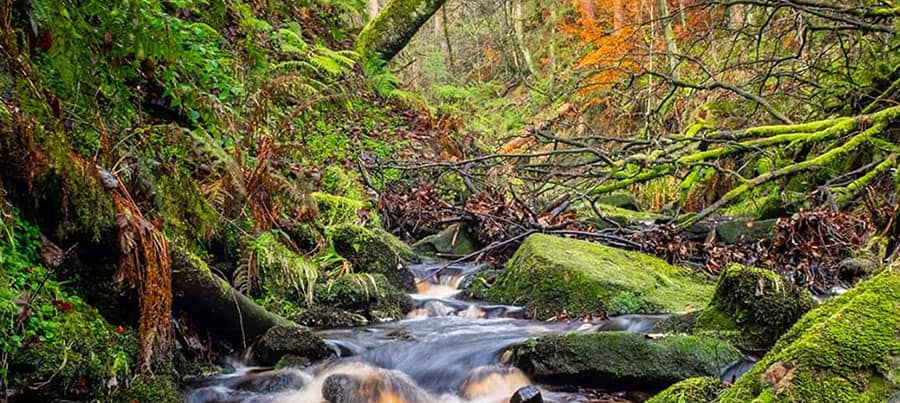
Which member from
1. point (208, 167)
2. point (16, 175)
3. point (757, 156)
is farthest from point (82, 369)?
point (757, 156)

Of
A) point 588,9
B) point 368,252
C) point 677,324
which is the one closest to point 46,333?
point 368,252

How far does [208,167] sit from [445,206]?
Answer: 3628 mm

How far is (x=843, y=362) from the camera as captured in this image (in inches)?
61.6

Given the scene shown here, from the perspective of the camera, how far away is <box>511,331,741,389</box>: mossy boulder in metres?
3.03

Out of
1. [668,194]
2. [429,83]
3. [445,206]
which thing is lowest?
[668,194]

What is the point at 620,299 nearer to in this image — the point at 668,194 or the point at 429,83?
the point at 668,194

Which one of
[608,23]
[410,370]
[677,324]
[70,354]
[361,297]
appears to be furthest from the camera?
[608,23]

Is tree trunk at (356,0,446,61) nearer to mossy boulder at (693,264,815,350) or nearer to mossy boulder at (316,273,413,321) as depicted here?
mossy boulder at (316,273,413,321)

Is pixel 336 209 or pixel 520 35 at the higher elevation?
pixel 520 35

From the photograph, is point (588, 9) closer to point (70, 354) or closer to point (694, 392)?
point (694, 392)

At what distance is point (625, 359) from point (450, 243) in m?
4.21

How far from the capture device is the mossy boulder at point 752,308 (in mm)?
3330

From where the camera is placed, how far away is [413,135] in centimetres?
1100

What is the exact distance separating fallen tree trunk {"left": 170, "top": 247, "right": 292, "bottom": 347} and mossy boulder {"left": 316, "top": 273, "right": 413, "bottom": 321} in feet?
3.11
